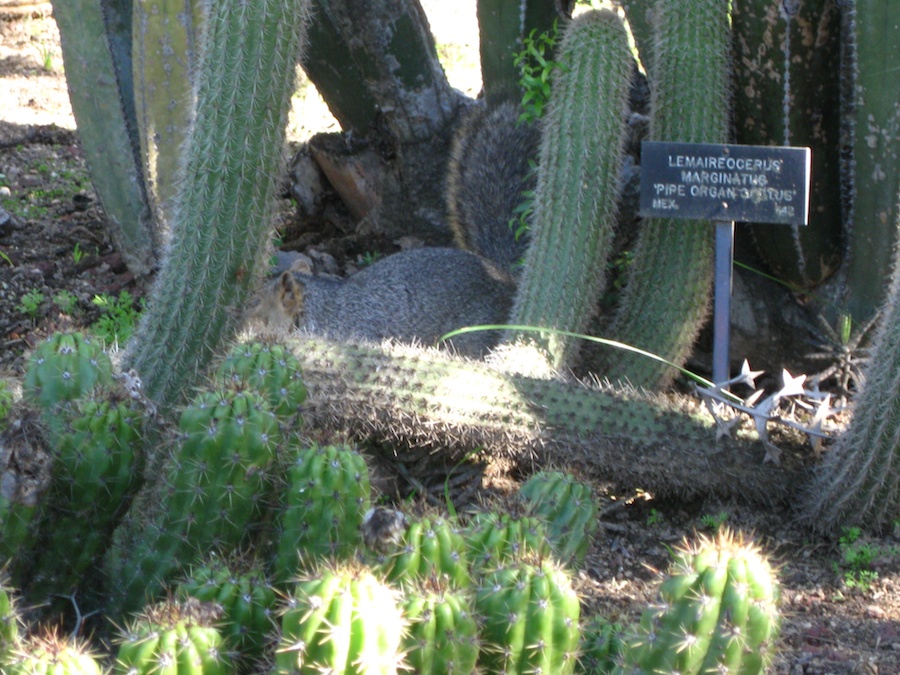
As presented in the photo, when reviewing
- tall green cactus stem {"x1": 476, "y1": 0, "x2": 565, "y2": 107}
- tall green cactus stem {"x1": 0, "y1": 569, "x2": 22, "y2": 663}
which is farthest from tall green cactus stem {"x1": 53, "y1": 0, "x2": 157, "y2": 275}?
tall green cactus stem {"x1": 0, "y1": 569, "x2": 22, "y2": 663}

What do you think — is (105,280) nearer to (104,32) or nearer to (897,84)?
(104,32)

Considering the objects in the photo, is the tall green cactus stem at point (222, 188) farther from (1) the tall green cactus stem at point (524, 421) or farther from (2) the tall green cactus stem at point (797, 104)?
(2) the tall green cactus stem at point (797, 104)

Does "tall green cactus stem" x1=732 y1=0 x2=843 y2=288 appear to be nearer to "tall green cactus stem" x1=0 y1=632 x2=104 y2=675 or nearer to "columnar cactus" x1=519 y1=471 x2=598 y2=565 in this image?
"columnar cactus" x1=519 y1=471 x2=598 y2=565

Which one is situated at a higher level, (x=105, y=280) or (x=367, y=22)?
(x=367, y=22)

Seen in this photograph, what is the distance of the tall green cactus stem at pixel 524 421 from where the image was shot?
3.07 metres

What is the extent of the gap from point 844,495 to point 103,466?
2219 mm

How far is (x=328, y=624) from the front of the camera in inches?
56.7

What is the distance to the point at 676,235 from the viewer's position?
388 centimetres

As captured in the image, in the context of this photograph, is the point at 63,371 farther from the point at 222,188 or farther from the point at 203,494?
the point at 222,188

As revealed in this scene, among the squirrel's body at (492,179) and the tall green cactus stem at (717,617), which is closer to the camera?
the tall green cactus stem at (717,617)

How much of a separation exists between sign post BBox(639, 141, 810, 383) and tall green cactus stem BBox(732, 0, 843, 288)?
0.35 meters

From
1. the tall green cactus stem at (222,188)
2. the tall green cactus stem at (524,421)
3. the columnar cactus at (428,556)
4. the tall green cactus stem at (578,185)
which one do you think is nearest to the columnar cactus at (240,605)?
the columnar cactus at (428,556)

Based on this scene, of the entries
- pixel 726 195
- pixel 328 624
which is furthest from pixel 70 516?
pixel 726 195

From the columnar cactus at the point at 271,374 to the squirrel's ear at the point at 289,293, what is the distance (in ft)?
5.64
